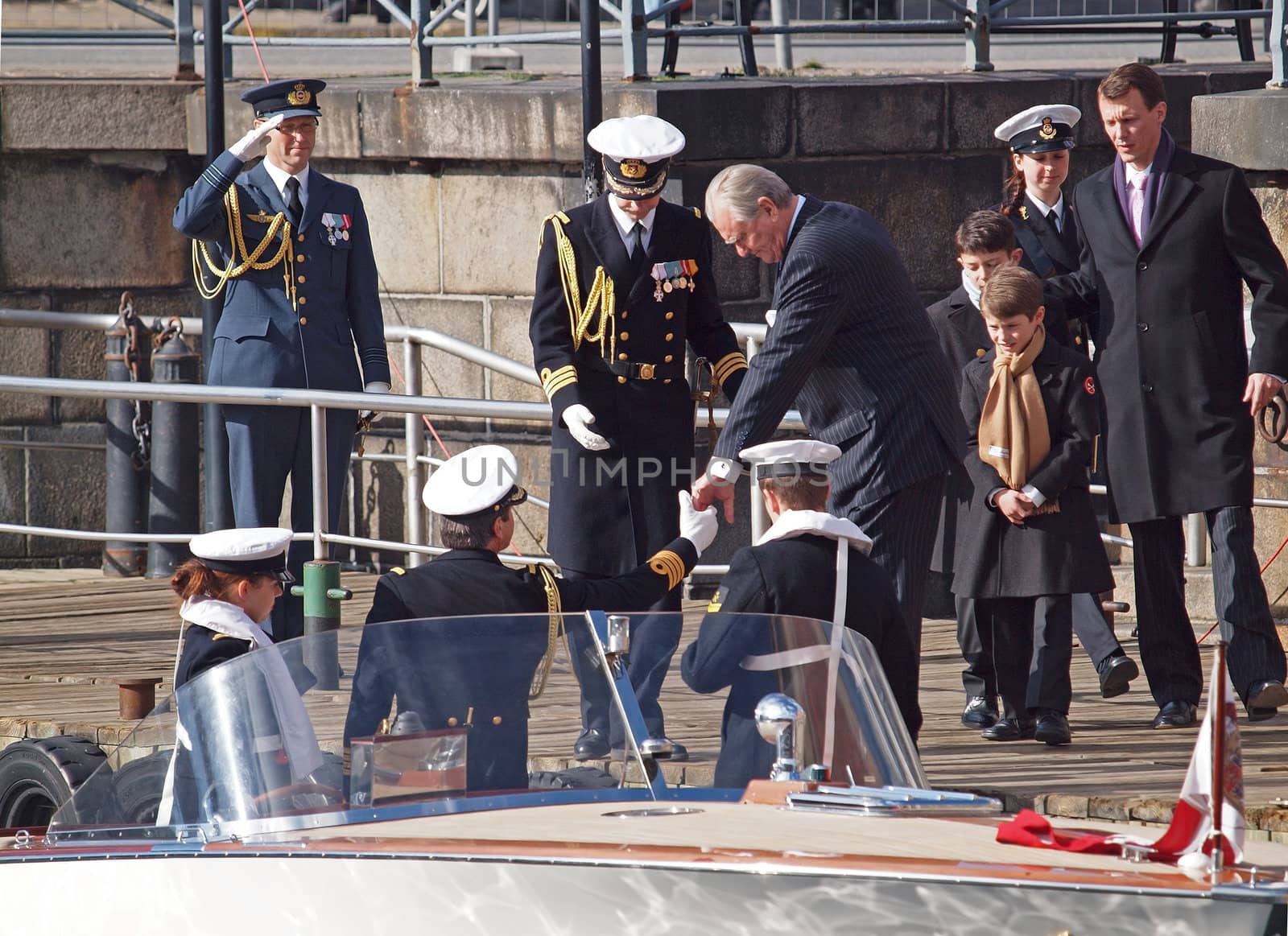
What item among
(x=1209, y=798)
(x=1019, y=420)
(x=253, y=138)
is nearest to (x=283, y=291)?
(x=253, y=138)

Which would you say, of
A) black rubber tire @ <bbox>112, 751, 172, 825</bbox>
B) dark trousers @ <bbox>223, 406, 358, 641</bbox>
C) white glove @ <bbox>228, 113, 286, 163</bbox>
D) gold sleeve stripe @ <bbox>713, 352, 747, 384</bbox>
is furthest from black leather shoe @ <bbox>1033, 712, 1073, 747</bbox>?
black rubber tire @ <bbox>112, 751, 172, 825</bbox>

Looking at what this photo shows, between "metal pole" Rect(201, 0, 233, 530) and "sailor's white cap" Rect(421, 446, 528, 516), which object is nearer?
"sailor's white cap" Rect(421, 446, 528, 516)

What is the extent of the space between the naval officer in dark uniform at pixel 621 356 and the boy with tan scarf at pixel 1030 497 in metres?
0.82

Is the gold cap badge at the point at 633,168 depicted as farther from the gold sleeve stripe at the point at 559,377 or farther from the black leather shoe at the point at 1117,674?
the black leather shoe at the point at 1117,674

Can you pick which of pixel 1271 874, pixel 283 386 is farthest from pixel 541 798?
pixel 283 386

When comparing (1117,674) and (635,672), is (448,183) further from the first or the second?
(635,672)

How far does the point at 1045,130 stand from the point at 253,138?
2.71 metres

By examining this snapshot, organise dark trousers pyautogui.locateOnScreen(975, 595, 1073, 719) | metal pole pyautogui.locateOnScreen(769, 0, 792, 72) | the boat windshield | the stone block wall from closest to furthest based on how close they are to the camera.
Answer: the boat windshield, dark trousers pyautogui.locateOnScreen(975, 595, 1073, 719), the stone block wall, metal pole pyautogui.locateOnScreen(769, 0, 792, 72)

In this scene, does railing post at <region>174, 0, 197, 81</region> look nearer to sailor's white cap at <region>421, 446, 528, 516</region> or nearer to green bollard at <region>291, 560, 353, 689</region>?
green bollard at <region>291, 560, 353, 689</region>

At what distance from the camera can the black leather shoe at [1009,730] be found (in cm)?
751

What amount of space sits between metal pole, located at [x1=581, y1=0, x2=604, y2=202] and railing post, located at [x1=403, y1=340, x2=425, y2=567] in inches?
46.9

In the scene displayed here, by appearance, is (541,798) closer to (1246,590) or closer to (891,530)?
(891,530)

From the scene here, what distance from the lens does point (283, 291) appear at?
28.3ft

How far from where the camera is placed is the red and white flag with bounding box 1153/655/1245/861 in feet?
12.0
